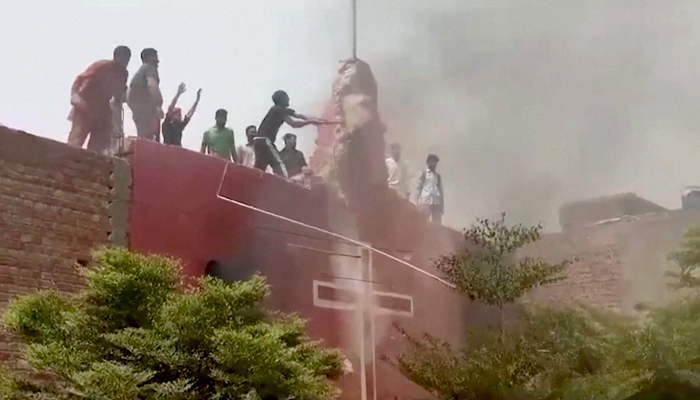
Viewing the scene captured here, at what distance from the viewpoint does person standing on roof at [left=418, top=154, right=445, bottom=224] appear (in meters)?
5.20

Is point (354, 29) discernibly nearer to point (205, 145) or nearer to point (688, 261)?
point (205, 145)

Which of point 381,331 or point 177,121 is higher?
point 177,121

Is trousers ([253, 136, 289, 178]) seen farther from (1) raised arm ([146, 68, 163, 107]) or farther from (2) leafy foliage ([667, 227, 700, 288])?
(2) leafy foliage ([667, 227, 700, 288])

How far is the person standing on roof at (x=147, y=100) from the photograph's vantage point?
4.46 m

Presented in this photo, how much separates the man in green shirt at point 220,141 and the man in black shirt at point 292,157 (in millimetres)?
317

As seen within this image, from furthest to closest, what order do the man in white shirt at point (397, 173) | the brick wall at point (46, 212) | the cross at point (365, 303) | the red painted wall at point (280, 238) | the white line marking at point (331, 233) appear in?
the man in white shirt at point (397, 173) < the cross at point (365, 303) < the white line marking at point (331, 233) < the red painted wall at point (280, 238) < the brick wall at point (46, 212)

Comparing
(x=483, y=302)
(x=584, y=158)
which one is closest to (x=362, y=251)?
(x=483, y=302)

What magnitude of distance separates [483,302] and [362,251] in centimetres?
76

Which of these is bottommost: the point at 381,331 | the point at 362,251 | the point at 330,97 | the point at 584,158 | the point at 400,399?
the point at 400,399

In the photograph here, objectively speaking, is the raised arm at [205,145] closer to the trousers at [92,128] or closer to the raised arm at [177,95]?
the raised arm at [177,95]

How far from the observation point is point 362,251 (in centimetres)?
480

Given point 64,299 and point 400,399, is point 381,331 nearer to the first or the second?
point 400,399

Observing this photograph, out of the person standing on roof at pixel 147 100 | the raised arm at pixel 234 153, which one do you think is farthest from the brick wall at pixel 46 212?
the raised arm at pixel 234 153

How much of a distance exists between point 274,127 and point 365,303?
1211 millimetres
